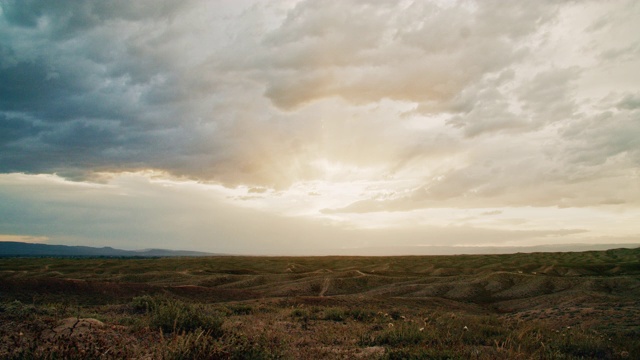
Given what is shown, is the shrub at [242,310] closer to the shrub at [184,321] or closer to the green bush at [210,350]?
the shrub at [184,321]

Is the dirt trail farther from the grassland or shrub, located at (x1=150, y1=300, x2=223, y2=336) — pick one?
shrub, located at (x1=150, y1=300, x2=223, y2=336)

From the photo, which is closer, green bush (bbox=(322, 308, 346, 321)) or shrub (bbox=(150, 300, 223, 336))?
shrub (bbox=(150, 300, 223, 336))

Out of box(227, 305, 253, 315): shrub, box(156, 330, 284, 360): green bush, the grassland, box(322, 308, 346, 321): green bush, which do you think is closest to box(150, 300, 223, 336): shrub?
the grassland

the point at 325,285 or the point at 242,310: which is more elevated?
the point at 242,310

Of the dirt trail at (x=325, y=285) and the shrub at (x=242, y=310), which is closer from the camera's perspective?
the shrub at (x=242, y=310)

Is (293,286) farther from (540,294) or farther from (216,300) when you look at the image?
(540,294)

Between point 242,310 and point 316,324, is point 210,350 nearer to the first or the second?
point 316,324

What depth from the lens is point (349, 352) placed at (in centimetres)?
840

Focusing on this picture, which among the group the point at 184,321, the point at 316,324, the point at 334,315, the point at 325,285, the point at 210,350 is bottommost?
the point at 325,285

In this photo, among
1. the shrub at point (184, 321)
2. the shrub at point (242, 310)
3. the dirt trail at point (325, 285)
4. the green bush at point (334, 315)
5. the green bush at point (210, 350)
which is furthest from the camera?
the dirt trail at point (325, 285)

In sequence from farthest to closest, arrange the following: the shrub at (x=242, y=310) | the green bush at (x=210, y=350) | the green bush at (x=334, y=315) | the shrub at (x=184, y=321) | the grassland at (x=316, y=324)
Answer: the shrub at (x=242, y=310)
the green bush at (x=334, y=315)
the shrub at (x=184, y=321)
the grassland at (x=316, y=324)
the green bush at (x=210, y=350)

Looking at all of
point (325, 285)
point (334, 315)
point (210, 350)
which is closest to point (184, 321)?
point (210, 350)

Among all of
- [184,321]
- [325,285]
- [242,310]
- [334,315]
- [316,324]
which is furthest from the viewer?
[325,285]

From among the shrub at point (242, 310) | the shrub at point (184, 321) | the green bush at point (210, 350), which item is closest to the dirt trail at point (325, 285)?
the shrub at point (242, 310)
